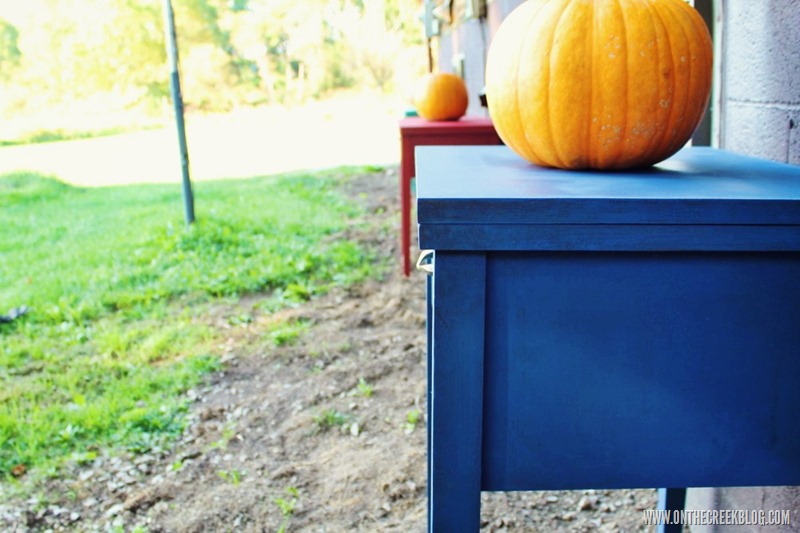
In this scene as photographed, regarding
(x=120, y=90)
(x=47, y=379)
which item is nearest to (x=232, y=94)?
(x=120, y=90)

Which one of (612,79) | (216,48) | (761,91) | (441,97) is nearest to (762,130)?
(761,91)

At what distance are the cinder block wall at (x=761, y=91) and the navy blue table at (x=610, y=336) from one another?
1.29 ft

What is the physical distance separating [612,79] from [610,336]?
Answer: 0.40 m

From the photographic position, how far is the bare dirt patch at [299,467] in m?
1.94

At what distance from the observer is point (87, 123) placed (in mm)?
13867

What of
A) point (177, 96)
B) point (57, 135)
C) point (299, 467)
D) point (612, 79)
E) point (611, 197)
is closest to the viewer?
point (611, 197)

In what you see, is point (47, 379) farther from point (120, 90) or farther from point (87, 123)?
point (120, 90)

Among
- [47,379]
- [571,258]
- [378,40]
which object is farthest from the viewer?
[378,40]

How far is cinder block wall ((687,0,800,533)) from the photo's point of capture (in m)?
1.23

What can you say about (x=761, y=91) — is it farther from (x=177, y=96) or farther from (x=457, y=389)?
(x=177, y=96)

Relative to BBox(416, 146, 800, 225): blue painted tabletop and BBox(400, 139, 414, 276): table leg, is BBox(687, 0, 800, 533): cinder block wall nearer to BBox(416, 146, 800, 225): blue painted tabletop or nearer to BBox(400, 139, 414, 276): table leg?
BBox(416, 146, 800, 225): blue painted tabletop

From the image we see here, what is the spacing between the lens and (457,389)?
87 centimetres

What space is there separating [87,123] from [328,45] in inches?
412

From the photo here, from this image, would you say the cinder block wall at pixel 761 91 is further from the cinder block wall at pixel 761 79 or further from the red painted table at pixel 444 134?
the red painted table at pixel 444 134
